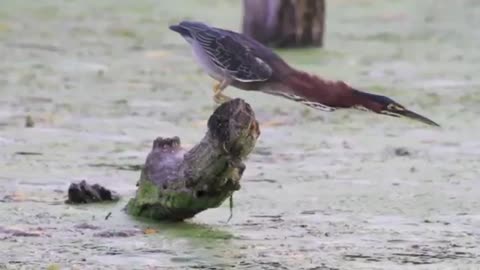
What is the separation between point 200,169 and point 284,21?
4621mm

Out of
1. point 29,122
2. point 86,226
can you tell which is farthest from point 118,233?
point 29,122

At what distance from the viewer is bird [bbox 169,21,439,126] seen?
424cm

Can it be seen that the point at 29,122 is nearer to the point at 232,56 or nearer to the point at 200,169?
the point at 232,56

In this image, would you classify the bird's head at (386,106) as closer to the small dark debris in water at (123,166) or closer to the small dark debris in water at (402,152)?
the small dark debris in water at (123,166)

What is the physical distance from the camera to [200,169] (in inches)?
166

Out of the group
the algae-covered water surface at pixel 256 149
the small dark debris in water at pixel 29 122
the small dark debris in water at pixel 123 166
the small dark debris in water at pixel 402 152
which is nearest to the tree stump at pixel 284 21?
the algae-covered water surface at pixel 256 149

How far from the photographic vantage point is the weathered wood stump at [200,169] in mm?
4066

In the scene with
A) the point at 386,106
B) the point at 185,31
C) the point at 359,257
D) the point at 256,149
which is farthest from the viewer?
the point at 256,149

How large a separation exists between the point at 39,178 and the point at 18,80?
241 centimetres

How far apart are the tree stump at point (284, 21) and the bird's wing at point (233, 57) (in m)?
3.88

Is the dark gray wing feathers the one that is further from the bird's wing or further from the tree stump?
the tree stump

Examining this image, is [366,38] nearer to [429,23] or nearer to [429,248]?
[429,23]

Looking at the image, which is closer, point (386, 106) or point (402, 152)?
point (386, 106)

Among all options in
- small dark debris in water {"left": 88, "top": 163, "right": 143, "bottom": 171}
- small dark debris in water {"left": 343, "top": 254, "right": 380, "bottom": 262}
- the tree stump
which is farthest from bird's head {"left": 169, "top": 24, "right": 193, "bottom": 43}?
the tree stump
